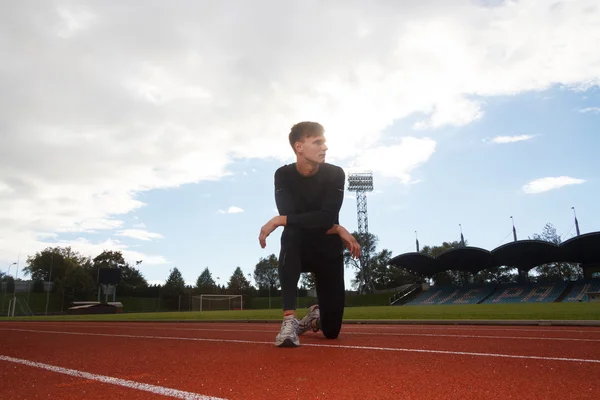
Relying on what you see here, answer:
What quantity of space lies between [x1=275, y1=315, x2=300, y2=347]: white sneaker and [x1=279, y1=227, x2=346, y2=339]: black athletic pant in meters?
0.14

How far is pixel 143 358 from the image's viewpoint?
4137mm

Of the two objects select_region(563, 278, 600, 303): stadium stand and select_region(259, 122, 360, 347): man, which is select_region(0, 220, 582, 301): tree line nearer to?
select_region(563, 278, 600, 303): stadium stand

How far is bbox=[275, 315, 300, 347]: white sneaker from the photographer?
4.47 m

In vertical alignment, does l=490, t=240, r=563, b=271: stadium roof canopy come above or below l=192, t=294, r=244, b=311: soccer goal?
above

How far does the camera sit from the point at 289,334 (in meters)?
4.47

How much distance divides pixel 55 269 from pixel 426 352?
339 feet

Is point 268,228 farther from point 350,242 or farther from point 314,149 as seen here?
point 314,149

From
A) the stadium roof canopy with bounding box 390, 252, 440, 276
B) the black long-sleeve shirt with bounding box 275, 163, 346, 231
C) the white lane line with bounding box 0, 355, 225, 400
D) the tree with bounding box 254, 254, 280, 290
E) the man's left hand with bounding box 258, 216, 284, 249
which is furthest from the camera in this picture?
the tree with bounding box 254, 254, 280, 290

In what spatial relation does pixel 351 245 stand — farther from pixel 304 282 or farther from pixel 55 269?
pixel 55 269

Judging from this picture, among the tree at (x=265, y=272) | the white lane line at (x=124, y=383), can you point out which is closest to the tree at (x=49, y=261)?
the tree at (x=265, y=272)

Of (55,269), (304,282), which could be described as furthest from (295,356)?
(55,269)

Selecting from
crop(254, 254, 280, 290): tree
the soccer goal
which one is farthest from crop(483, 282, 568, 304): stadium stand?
crop(254, 254, 280, 290): tree

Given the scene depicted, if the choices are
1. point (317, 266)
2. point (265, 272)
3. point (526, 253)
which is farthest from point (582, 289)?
point (265, 272)

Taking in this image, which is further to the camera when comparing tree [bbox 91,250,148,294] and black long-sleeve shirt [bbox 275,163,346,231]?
tree [bbox 91,250,148,294]
